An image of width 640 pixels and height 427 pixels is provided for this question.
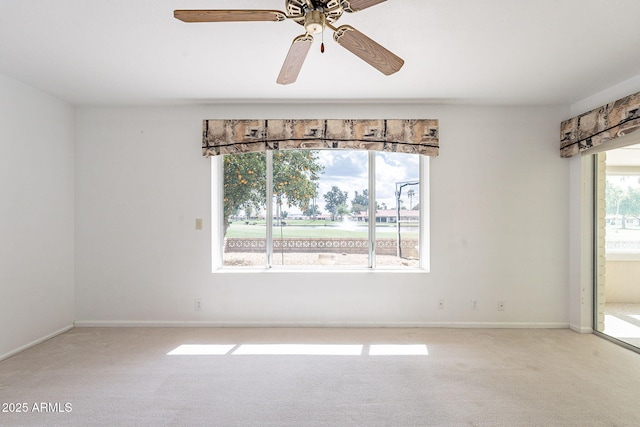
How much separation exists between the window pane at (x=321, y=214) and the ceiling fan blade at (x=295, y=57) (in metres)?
1.77

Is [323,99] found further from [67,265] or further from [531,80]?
[67,265]

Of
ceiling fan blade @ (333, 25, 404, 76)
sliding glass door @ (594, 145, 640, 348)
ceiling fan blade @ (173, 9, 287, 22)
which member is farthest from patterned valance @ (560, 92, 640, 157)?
ceiling fan blade @ (173, 9, 287, 22)

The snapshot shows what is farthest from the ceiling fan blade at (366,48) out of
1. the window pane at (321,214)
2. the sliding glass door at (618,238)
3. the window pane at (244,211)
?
the sliding glass door at (618,238)

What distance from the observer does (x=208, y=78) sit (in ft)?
9.28

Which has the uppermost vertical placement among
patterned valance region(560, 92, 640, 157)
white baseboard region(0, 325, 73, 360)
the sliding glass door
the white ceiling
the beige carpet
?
the white ceiling

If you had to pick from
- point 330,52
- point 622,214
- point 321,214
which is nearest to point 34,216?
point 321,214

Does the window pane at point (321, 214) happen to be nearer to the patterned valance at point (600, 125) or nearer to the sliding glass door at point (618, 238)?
the patterned valance at point (600, 125)

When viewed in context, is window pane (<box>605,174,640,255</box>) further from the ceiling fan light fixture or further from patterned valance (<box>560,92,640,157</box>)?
the ceiling fan light fixture

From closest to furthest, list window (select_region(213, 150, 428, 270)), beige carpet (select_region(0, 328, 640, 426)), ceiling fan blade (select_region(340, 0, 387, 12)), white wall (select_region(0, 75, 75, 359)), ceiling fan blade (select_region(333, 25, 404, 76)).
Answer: ceiling fan blade (select_region(340, 0, 387, 12)) < ceiling fan blade (select_region(333, 25, 404, 76)) < beige carpet (select_region(0, 328, 640, 426)) < white wall (select_region(0, 75, 75, 359)) < window (select_region(213, 150, 428, 270))

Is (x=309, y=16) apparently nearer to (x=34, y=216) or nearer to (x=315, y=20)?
(x=315, y=20)

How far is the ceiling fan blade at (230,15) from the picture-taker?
140 cm

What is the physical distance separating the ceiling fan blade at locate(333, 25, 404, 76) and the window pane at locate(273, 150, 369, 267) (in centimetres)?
192

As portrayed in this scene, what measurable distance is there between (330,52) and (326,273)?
2151mm

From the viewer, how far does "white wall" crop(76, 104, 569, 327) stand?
3510mm
